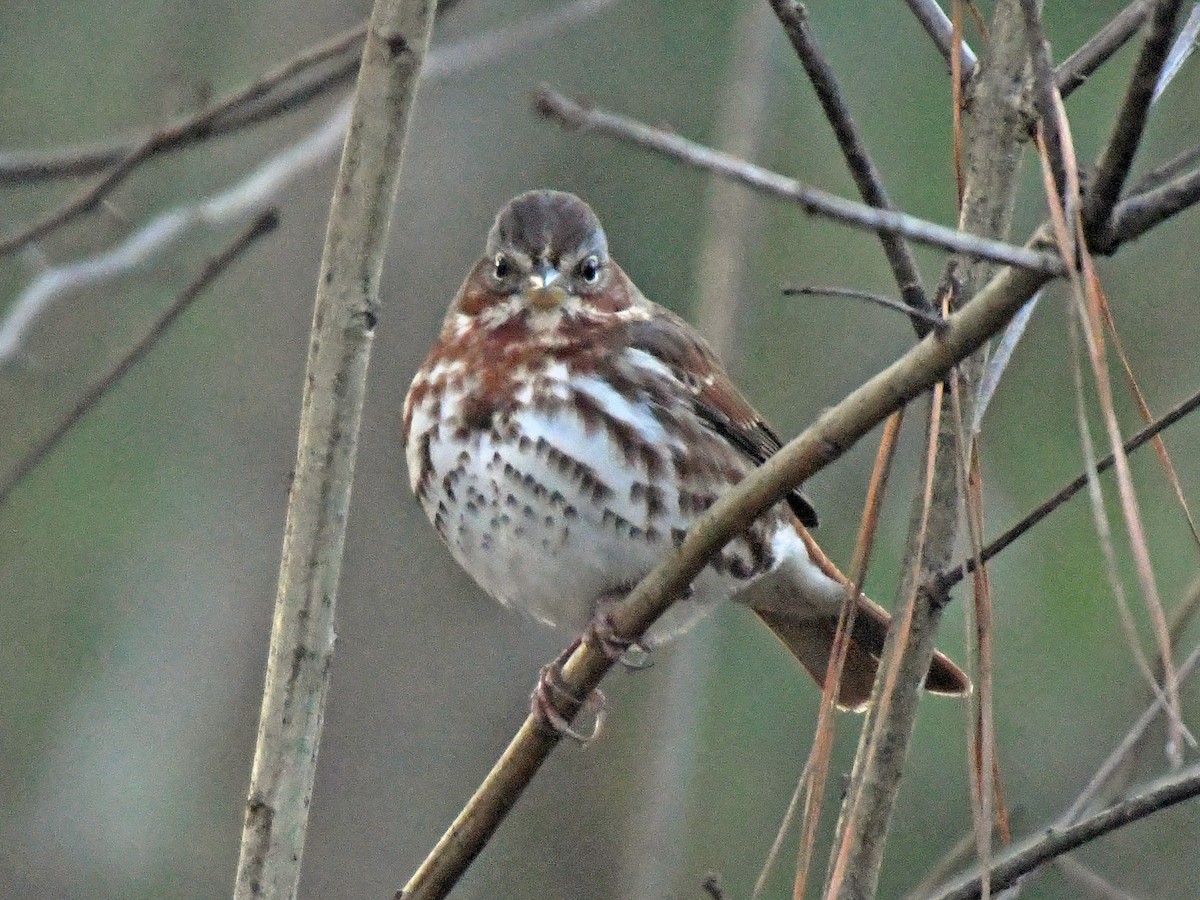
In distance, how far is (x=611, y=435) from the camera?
4.19 meters

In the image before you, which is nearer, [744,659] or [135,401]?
[744,659]

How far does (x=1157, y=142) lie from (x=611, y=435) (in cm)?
380

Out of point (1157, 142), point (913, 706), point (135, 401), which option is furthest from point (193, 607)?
point (913, 706)

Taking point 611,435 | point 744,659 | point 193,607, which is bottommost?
point 611,435

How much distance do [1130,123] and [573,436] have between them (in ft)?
7.47

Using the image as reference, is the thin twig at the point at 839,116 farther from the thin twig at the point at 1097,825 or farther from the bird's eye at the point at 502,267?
the bird's eye at the point at 502,267

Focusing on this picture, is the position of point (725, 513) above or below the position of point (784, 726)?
below

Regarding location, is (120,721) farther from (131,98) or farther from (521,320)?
(521,320)

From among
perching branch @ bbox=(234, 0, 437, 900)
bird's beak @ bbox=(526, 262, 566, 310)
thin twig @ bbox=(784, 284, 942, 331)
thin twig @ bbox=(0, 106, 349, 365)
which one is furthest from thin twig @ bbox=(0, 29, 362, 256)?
thin twig @ bbox=(784, 284, 942, 331)

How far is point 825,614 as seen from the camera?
509 cm

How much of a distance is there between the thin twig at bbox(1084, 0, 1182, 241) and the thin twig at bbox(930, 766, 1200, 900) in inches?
37.3

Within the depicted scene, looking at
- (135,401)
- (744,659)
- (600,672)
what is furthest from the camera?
(135,401)

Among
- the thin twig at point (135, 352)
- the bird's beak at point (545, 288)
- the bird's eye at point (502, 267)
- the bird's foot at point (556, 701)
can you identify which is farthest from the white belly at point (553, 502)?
the thin twig at point (135, 352)

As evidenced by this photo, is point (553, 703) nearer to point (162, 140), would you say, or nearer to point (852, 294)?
point (162, 140)
